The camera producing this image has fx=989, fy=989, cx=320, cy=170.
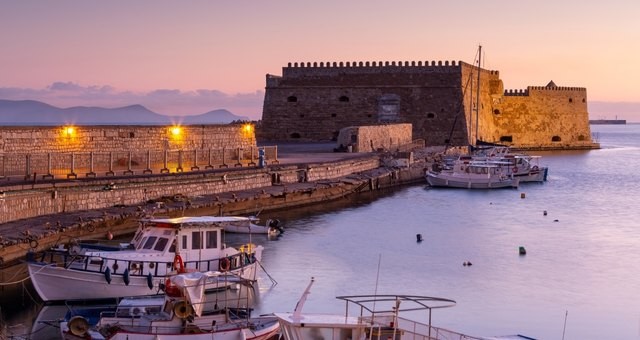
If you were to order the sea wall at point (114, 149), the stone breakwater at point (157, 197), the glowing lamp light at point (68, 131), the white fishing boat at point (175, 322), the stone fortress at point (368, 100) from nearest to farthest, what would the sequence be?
the white fishing boat at point (175, 322), the stone breakwater at point (157, 197), the sea wall at point (114, 149), the glowing lamp light at point (68, 131), the stone fortress at point (368, 100)

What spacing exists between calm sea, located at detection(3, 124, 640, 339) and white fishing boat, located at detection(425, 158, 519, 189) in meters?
3.77

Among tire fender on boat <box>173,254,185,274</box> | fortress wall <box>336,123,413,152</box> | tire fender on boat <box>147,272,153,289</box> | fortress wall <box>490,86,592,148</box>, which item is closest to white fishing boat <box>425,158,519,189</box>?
fortress wall <box>336,123,413,152</box>

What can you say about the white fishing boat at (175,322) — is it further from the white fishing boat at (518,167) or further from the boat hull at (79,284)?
the white fishing boat at (518,167)

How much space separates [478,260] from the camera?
91.2 feet

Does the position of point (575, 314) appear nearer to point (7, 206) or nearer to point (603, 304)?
point (603, 304)

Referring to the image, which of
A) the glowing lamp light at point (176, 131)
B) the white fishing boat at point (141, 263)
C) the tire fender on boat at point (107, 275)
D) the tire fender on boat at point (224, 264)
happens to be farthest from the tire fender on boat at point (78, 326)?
the glowing lamp light at point (176, 131)

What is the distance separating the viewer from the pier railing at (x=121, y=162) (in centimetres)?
2955

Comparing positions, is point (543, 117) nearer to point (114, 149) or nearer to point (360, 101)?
point (360, 101)

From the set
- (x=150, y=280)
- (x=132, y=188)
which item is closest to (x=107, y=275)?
(x=150, y=280)

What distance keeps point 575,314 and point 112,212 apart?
13899 millimetres

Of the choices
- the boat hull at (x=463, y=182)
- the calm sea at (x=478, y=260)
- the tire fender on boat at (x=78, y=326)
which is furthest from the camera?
the boat hull at (x=463, y=182)

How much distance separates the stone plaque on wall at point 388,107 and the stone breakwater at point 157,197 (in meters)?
19.4

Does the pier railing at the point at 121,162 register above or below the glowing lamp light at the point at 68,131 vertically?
below

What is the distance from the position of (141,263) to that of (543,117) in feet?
217
